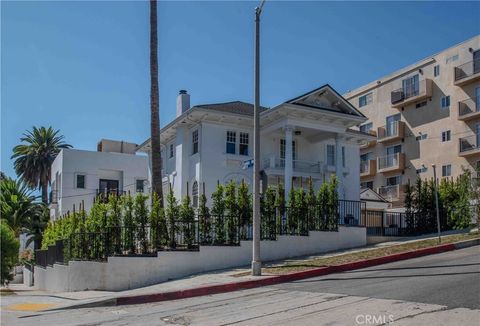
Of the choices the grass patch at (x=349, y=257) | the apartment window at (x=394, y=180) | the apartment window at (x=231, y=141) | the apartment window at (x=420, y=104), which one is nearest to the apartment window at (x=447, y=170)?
the apartment window at (x=394, y=180)

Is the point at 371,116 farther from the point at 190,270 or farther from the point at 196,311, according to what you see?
the point at 196,311

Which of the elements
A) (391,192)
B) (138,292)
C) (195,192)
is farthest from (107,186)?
(138,292)

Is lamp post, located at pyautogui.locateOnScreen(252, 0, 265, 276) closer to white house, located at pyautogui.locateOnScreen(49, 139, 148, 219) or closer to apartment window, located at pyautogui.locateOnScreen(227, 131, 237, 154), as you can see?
apartment window, located at pyautogui.locateOnScreen(227, 131, 237, 154)

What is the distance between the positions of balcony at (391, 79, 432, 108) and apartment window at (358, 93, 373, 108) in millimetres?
4115

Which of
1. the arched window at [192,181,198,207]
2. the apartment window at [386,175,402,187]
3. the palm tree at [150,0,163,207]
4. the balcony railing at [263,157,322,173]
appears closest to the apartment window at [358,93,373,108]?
the apartment window at [386,175,402,187]

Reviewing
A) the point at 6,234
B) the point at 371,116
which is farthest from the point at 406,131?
the point at 6,234

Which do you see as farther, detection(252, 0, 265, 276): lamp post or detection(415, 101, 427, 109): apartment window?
detection(415, 101, 427, 109): apartment window

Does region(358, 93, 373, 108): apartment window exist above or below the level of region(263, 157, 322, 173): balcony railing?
above

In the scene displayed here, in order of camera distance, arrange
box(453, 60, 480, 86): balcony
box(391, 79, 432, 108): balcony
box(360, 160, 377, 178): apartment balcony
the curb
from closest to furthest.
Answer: the curb → box(453, 60, 480, 86): balcony → box(391, 79, 432, 108): balcony → box(360, 160, 377, 178): apartment balcony

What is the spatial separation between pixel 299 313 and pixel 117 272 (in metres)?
8.84

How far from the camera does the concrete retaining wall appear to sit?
1648 cm

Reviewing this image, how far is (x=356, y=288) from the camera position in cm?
1135

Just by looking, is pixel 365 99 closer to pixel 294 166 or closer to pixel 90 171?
pixel 294 166

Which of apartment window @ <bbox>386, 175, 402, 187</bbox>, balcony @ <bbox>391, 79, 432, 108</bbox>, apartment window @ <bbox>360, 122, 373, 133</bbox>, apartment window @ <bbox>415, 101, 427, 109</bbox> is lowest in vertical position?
apartment window @ <bbox>386, 175, 402, 187</bbox>
